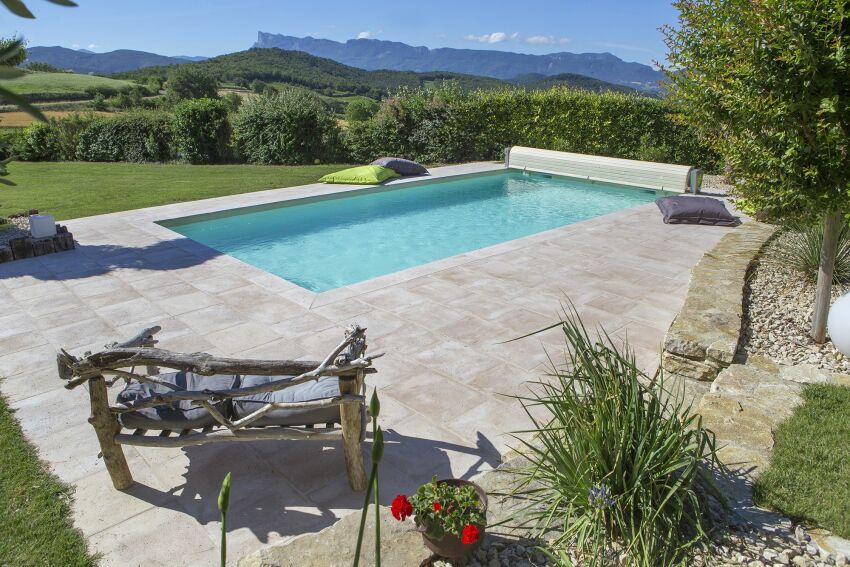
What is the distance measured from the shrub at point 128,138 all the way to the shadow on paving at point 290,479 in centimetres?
1341

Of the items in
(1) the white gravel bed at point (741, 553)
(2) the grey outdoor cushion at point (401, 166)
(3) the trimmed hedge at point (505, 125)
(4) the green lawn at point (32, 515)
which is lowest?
(4) the green lawn at point (32, 515)

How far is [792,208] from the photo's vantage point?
429cm

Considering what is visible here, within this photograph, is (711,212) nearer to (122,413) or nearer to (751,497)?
(751,497)

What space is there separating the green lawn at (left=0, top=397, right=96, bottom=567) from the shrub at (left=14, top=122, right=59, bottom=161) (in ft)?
47.8

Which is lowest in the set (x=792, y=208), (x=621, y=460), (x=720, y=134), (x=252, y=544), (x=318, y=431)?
(x=252, y=544)

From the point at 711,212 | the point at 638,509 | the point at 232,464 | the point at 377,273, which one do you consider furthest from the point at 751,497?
the point at 711,212

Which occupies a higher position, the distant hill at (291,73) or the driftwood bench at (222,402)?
the distant hill at (291,73)

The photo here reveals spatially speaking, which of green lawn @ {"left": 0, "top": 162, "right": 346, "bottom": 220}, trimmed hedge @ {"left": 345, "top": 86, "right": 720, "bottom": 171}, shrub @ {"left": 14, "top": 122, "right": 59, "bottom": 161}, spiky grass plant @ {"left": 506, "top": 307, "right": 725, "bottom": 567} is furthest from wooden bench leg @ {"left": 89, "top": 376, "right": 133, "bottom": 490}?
shrub @ {"left": 14, "top": 122, "right": 59, "bottom": 161}

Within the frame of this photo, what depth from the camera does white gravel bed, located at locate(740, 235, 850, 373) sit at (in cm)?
444

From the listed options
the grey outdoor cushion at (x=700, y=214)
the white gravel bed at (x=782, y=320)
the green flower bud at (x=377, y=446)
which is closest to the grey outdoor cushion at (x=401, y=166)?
the grey outdoor cushion at (x=700, y=214)

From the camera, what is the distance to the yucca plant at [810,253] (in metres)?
5.67

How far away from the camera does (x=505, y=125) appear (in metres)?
15.0

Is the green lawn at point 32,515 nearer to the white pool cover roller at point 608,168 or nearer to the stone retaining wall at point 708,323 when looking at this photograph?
the stone retaining wall at point 708,323

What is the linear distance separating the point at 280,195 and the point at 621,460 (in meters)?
9.17
